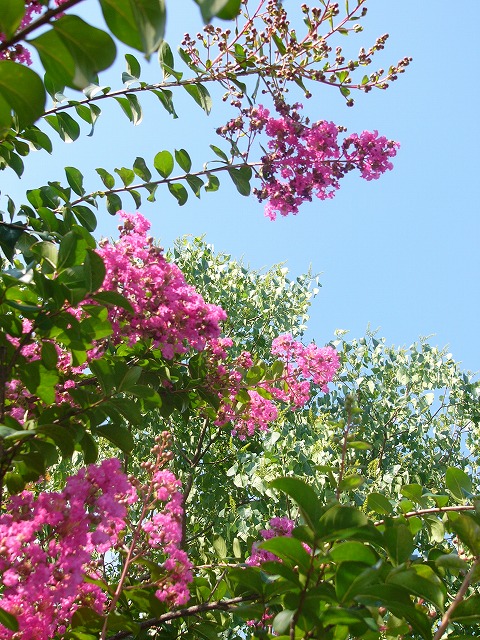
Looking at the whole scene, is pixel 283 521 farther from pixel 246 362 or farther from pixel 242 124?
pixel 242 124

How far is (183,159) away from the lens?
2201 millimetres

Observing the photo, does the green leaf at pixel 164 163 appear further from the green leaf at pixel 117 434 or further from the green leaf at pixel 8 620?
the green leaf at pixel 8 620

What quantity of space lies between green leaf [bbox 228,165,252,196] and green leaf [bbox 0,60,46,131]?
1.66 m

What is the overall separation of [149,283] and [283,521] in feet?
2.41

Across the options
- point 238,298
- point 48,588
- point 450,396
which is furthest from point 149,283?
point 450,396

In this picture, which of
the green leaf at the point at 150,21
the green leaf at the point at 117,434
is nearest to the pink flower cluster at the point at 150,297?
the green leaf at the point at 117,434

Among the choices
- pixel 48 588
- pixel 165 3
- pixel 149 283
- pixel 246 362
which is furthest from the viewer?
pixel 246 362

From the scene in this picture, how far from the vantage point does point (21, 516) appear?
110 cm

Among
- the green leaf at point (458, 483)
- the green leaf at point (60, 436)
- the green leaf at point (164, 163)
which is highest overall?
the green leaf at point (164, 163)

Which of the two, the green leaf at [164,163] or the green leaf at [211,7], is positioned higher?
the green leaf at [164,163]

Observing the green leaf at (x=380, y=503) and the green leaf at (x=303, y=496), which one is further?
the green leaf at (x=380, y=503)

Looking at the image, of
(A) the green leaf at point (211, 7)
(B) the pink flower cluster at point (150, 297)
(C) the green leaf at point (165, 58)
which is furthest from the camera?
(C) the green leaf at point (165, 58)

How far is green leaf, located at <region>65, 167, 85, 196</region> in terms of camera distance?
2088 millimetres

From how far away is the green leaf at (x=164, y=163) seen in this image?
2.10m
